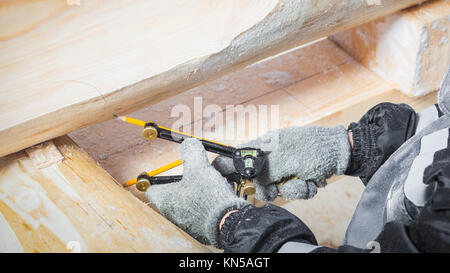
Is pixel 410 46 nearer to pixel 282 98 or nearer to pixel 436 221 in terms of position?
pixel 282 98

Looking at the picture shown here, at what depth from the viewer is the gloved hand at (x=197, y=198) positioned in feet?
3.34

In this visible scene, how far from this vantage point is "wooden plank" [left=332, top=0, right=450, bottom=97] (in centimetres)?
147

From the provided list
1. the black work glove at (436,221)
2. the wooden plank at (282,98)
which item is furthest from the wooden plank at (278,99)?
the black work glove at (436,221)

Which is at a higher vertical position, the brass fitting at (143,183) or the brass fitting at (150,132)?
the brass fitting at (150,132)

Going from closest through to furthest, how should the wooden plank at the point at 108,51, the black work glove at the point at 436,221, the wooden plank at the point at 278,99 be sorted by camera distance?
the black work glove at the point at 436,221, the wooden plank at the point at 108,51, the wooden plank at the point at 278,99

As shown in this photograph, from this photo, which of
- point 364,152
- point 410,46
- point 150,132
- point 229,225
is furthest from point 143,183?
point 410,46

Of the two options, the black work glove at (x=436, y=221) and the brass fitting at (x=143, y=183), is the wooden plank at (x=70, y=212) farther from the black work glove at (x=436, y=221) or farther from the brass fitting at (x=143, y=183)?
the black work glove at (x=436, y=221)

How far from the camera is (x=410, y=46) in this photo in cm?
151

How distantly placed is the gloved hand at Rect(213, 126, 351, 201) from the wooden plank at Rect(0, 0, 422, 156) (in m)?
0.25

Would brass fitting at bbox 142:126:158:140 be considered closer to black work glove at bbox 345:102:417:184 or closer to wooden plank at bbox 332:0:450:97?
black work glove at bbox 345:102:417:184

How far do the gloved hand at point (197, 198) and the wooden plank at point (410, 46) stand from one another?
84 centimetres

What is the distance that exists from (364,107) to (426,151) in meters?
0.64
